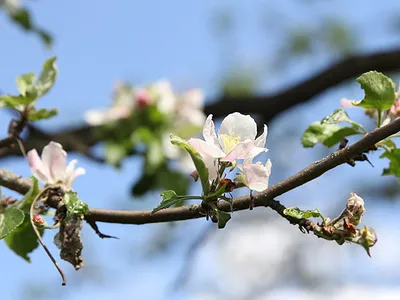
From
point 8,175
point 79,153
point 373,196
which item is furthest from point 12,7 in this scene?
point 373,196

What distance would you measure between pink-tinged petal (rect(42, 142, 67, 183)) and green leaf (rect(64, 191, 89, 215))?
0.08 m

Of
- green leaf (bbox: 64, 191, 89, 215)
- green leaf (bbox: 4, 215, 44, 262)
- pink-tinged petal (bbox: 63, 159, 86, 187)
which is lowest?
green leaf (bbox: 4, 215, 44, 262)

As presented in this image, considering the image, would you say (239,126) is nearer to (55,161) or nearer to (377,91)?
(377,91)

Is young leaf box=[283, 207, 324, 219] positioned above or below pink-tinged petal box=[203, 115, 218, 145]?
below

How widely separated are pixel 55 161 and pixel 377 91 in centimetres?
38

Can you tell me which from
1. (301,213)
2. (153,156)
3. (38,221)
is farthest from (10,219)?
(153,156)

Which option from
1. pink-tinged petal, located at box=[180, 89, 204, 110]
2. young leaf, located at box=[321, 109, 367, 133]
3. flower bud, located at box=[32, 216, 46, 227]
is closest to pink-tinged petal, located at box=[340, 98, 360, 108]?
young leaf, located at box=[321, 109, 367, 133]

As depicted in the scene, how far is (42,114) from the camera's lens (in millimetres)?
1022

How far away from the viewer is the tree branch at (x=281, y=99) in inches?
84.0

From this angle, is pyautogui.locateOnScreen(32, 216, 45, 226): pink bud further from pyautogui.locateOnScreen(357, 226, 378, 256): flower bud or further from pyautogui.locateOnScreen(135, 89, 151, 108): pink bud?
pyautogui.locateOnScreen(135, 89, 151, 108): pink bud

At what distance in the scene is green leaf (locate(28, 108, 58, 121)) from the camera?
1.02 meters

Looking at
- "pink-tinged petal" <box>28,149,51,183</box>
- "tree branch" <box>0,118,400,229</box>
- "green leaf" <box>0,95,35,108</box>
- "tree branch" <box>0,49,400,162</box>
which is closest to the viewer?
"tree branch" <box>0,118,400,229</box>

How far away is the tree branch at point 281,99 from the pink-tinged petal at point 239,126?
1.33m

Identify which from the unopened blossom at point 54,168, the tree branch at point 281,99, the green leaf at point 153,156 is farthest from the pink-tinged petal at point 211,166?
A: the green leaf at point 153,156
